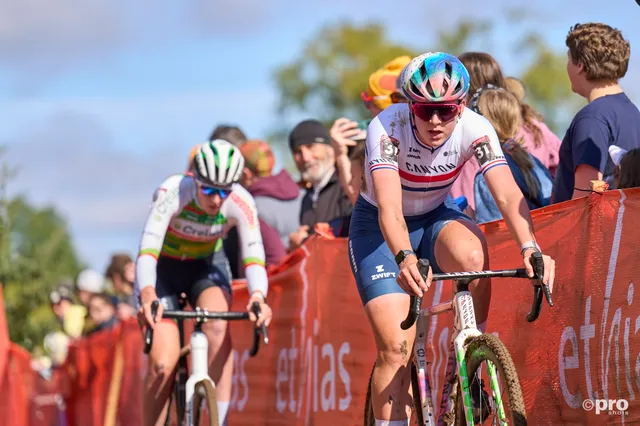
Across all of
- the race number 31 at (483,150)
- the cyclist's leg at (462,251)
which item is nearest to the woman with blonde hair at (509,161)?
the cyclist's leg at (462,251)

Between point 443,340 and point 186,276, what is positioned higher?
point 186,276

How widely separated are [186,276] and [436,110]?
3518 mm

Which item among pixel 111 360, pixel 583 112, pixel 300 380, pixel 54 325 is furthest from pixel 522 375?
pixel 54 325

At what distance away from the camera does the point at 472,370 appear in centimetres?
529

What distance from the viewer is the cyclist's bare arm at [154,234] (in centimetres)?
771

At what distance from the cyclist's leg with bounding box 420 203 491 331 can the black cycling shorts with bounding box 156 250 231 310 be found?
2.86m

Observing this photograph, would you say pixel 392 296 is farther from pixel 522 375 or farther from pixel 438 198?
pixel 522 375

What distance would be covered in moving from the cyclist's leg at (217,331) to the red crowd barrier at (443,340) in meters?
0.88

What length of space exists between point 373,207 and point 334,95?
5086 cm

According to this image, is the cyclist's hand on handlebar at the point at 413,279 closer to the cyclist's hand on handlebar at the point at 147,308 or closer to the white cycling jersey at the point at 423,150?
the white cycling jersey at the point at 423,150

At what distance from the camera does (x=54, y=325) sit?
2698 centimetres

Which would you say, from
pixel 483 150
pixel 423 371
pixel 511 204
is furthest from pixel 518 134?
pixel 423 371

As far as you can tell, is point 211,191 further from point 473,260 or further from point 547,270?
point 547,270

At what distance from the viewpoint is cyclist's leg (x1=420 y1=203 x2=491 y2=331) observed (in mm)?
5590
